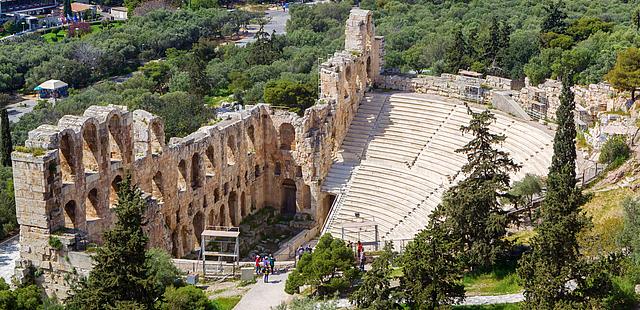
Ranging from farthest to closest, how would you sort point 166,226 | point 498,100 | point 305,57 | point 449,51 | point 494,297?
point 305,57 → point 449,51 → point 498,100 → point 166,226 → point 494,297

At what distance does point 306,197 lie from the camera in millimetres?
55594

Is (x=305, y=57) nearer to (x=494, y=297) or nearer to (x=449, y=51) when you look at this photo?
Result: (x=449, y=51)

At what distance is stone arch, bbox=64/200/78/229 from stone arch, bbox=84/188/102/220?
1.78m

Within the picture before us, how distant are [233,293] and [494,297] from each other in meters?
11.3

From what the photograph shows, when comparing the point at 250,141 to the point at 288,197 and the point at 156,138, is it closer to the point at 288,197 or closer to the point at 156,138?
the point at 288,197

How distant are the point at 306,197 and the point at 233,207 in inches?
181

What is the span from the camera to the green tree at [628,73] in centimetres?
5109

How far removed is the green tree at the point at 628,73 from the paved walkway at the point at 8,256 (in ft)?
112

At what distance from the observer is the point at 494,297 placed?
35.1 m

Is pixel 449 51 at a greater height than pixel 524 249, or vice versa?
pixel 449 51

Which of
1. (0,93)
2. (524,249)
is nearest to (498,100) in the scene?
(524,249)

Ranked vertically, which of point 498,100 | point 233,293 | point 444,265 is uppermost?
point 498,100

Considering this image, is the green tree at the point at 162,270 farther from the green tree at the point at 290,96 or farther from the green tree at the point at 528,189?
the green tree at the point at 290,96

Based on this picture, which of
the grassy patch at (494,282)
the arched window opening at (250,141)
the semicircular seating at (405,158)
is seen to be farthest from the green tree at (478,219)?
the arched window opening at (250,141)
